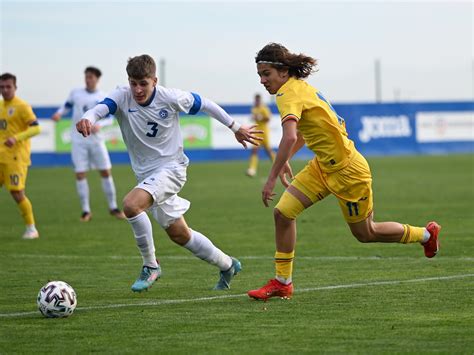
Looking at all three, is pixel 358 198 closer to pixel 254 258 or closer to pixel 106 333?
pixel 106 333

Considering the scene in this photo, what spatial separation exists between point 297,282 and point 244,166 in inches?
959

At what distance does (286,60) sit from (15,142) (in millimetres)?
6555

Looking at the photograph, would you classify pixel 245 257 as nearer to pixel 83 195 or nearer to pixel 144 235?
pixel 144 235

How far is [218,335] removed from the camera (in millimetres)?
7188

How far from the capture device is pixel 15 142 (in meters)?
14.1

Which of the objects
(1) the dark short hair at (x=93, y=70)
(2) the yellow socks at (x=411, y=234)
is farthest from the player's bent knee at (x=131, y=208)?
(1) the dark short hair at (x=93, y=70)

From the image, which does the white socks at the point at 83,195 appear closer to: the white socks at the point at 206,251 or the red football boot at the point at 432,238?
the white socks at the point at 206,251

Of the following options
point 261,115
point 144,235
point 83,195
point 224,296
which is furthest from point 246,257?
point 261,115

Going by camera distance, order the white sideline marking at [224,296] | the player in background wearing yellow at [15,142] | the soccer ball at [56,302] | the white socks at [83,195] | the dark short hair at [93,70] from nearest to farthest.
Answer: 1. the soccer ball at [56,302]
2. the white sideline marking at [224,296]
3. the player in background wearing yellow at [15,142]
4. the white socks at [83,195]
5. the dark short hair at [93,70]

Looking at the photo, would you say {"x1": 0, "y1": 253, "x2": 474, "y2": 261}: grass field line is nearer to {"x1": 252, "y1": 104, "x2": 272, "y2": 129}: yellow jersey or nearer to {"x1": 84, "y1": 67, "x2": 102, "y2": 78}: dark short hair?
{"x1": 84, "y1": 67, "x2": 102, "y2": 78}: dark short hair

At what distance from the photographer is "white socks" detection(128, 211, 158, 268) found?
9.27 meters

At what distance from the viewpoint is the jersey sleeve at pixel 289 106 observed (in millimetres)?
8219

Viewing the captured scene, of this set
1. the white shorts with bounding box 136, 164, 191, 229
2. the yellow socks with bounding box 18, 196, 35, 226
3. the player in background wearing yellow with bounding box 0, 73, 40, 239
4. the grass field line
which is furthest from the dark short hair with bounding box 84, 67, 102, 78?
the white shorts with bounding box 136, 164, 191, 229

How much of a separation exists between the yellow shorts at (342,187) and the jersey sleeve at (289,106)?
63cm
